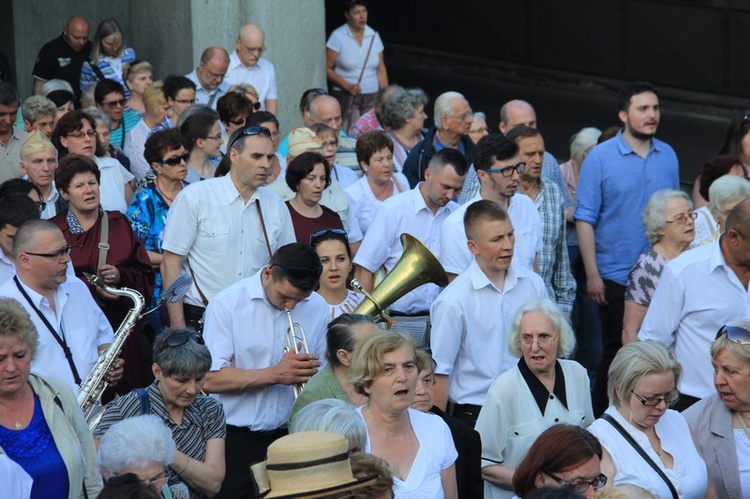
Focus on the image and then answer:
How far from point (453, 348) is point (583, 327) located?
10.2 ft

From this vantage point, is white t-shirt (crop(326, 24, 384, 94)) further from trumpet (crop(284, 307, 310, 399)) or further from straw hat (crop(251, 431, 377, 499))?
straw hat (crop(251, 431, 377, 499))

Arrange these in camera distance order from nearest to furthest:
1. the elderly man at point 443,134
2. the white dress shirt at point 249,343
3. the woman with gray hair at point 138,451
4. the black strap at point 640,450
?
the woman with gray hair at point 138,451, the black strap at point 640,450, the white dress shirt at point 249,343, the elderly man at point 443,134

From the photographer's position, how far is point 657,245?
8547 millimetres

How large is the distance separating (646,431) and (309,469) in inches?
87.1

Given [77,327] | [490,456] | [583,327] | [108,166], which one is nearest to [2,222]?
[77,327]

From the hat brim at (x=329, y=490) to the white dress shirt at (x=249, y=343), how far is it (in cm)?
227

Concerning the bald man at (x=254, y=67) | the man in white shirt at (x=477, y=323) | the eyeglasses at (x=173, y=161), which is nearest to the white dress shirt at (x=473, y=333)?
the man in white shirt at (x=477, y=323)

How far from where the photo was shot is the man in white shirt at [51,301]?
6.84 metres

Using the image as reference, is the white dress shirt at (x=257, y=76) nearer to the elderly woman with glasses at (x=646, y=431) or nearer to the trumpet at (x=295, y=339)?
the trumpet at (x=295, y=339)

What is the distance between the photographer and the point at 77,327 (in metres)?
7.04

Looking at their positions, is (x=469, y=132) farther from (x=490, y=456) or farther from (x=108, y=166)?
(x=490, y=456)

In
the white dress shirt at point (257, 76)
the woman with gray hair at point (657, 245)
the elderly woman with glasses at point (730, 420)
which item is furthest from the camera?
the white dress shirt at point (257, 76)

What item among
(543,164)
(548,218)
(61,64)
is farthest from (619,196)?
(61,64)

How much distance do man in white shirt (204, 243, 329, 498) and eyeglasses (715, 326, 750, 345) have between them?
6.64 feet
